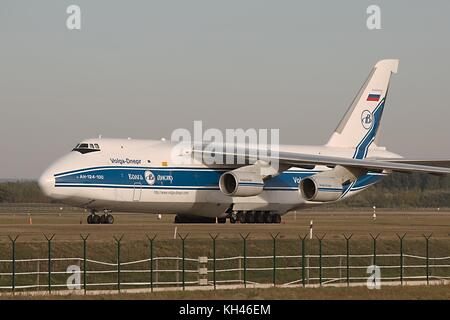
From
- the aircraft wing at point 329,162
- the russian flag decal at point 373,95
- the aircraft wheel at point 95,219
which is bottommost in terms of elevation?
the aircraft wheel at point 95,219

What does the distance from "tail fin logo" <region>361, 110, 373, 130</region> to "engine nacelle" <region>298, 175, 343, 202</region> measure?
24.9 feet

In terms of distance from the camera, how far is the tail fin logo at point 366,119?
65.8 meters

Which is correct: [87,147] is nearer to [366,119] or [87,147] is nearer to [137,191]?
[137,191]

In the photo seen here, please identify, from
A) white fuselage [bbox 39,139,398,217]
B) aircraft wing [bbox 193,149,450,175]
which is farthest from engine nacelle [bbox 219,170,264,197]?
aircraft wing [bbox 193,149,450,175]

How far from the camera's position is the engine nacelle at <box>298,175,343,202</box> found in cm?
5812

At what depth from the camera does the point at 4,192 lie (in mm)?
107375

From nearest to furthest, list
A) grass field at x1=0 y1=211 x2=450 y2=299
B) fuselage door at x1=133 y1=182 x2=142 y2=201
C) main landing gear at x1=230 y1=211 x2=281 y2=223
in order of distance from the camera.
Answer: grass field at x1=0 y1=211 x2=450 y2=299, fuselage door at x1=133 y1=182 x2=142 y2=201, main landing gear at x1=230 y1=211 x2=281 y2=223

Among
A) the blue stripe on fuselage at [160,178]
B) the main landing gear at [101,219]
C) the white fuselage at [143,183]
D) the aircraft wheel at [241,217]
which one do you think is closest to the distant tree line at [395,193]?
the blue stripe on fuselage at [160,178]

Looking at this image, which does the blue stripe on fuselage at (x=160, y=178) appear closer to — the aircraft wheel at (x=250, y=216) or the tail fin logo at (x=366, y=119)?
the aircraft wheel at (x=250, y=216)

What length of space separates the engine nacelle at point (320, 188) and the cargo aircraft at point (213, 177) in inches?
1.9

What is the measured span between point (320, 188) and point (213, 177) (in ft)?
17.1

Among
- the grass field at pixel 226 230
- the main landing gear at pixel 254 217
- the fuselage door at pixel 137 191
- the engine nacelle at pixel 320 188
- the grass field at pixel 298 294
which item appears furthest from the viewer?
the main landing gear at pixel 254 217

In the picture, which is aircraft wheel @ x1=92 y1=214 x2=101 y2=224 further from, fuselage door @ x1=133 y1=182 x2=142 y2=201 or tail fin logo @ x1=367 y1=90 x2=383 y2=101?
tail fin logo @ x1=367 y1=90 x2=383 y2=101
